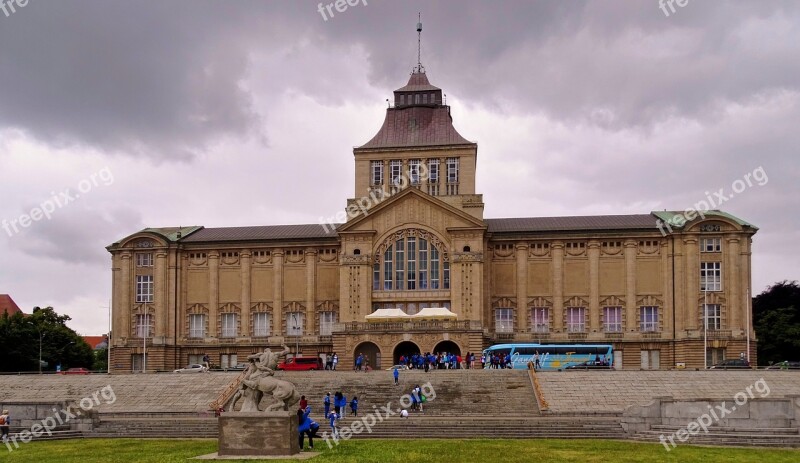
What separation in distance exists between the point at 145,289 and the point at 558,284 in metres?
36.6

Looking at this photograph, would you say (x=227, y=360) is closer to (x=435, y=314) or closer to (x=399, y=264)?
(x=399, y=264)

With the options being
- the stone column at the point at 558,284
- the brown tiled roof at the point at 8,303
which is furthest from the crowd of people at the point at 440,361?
the brown tiled roof at the point at 8,303

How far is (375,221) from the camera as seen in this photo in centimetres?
8469

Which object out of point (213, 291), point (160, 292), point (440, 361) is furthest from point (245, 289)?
point (440, 361)

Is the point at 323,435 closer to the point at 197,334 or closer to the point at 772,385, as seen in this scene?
the point at 772,385

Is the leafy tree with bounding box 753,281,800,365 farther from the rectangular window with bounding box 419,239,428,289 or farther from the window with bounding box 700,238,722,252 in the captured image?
the rectangular window with bounding box 419,239,428,289

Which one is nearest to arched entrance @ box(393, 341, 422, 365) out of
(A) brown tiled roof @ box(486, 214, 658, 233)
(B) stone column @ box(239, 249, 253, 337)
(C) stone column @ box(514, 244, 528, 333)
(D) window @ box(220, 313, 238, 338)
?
(C) stone column @ box(514, 244, 528, 333)

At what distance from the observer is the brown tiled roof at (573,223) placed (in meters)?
84.7

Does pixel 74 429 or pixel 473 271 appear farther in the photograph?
pixel 473 271

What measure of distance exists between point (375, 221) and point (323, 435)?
41.0m

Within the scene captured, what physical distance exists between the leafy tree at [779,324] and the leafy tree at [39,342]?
70101 mm

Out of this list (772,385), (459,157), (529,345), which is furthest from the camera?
(459,157)

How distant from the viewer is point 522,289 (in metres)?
84.9

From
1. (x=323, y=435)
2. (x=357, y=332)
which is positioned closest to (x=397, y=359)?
(x=357, y=332)
